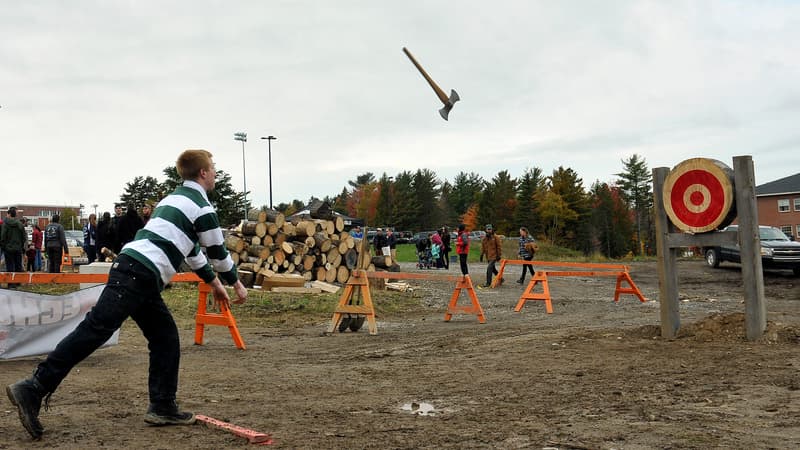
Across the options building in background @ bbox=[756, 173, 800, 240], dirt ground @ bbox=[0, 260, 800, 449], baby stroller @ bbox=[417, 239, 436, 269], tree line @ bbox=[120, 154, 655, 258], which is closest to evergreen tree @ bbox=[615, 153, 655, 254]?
tree line @ bbox=[120, 154, 655, 258]

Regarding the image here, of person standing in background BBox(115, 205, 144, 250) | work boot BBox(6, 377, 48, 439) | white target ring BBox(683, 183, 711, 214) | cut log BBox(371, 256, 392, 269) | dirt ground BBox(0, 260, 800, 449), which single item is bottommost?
dirt ground BBox(0, 260, 800, 449)

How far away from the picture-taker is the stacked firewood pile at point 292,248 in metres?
19.8

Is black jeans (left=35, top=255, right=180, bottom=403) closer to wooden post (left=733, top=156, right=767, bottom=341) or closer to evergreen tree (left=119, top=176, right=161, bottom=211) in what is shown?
wooden post (left=733, top=156, right=767, bottom=341)

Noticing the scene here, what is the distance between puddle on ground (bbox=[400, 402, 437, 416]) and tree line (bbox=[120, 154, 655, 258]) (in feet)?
203

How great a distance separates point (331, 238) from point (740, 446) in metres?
17.7

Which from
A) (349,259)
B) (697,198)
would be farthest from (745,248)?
(349,259)

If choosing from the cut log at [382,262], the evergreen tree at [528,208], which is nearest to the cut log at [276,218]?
the cut log at [382,262]

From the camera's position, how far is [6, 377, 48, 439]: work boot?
4.48 metres

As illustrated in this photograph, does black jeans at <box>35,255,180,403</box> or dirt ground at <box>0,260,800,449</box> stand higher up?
black jeans at <box>35,255,180,403</box>

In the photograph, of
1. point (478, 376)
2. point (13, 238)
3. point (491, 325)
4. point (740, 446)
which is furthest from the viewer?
point (13, 238)

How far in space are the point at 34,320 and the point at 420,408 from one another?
202 inches

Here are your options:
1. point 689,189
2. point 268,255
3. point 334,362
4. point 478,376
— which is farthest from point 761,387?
point 268,255

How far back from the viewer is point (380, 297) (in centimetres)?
1752

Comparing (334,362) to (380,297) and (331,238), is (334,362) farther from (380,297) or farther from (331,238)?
(331,238)
